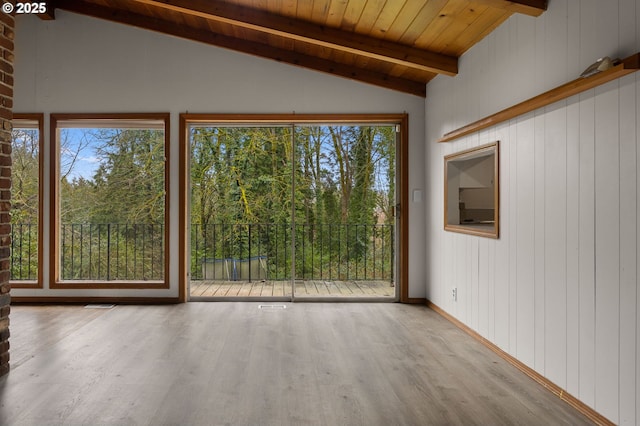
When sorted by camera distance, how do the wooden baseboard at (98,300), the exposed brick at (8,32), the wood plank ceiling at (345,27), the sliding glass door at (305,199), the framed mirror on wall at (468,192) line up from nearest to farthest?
the exposed brick at (8,32) < the wood plank ceiling at (345,27) < the framed mirror on wall at (468,192) < the wooden baseboard at (98,300) < the sliding glass door at (305,199)

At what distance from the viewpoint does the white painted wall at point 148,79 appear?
16.4 ft

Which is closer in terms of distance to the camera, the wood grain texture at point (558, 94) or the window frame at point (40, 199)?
the wood grain texture at point (558, 94)

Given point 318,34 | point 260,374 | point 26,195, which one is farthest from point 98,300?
point 318,34

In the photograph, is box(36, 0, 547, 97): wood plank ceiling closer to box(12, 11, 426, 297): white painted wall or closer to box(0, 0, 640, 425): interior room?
box(0, 0, 640, 425): interior room

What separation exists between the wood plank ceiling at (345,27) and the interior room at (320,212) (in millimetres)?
24

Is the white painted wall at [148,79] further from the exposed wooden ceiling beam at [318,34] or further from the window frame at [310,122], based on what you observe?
the exposed wooden ceiling beam at [318,34]

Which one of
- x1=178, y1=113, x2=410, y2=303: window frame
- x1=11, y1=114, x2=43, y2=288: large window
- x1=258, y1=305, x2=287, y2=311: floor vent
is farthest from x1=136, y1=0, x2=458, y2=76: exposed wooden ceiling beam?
x1=258, y1=305, x2=287, y2=311: floor vent

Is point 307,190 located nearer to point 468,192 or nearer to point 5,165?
point 468,192

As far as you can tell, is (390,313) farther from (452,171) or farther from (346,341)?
(452,171)

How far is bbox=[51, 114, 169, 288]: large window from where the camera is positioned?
509 cm

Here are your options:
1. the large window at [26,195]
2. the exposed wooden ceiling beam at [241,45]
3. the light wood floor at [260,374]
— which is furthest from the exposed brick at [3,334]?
the exposed wooden ceiling beam at [241,45]

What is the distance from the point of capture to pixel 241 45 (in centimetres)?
497

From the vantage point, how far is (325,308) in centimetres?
476

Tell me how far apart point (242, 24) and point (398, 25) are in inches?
58.5
